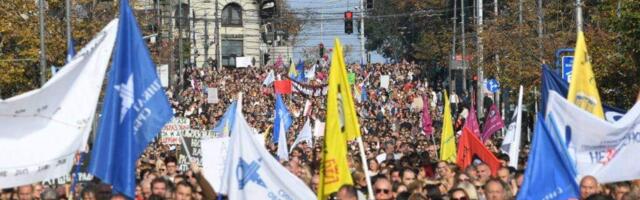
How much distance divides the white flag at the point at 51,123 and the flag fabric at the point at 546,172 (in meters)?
3.32

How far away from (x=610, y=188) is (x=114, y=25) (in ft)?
15.2

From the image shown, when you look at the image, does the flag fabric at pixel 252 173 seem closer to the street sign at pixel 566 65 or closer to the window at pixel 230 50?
A: the street sign at pixel 566 65

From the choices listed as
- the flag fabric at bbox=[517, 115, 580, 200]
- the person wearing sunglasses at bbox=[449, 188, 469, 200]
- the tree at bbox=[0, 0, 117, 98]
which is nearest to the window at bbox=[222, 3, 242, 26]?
the tree at bbox=[0, 0, 117, 98]

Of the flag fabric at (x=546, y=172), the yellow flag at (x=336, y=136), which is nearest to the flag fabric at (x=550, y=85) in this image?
the flag fabric at (x=546, y=172)

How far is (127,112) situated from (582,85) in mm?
4312

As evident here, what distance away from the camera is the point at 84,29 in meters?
41.9

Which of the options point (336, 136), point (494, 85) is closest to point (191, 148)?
point (336, 136)

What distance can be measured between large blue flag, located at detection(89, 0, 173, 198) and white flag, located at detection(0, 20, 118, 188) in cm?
16

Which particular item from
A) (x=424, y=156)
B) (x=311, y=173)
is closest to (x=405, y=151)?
(x=424, y=156)

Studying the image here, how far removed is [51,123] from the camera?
1228cm

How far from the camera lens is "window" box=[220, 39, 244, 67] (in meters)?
115

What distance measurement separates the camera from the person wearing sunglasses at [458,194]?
13125 mm

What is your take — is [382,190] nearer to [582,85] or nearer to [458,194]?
[458,194]

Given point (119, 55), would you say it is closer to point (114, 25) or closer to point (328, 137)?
point (114, 25)
